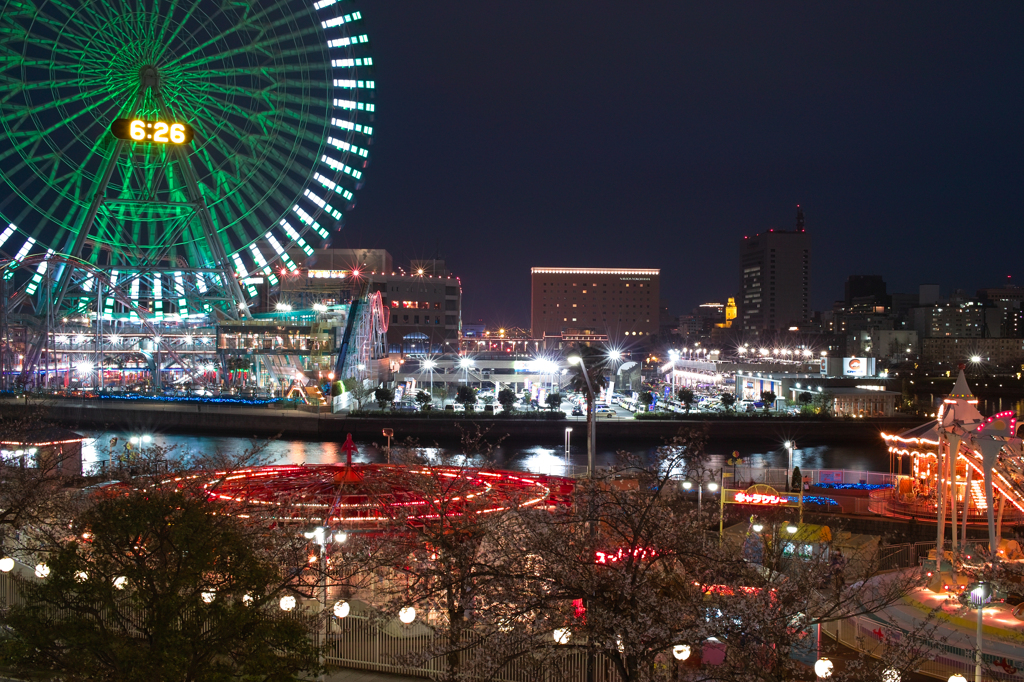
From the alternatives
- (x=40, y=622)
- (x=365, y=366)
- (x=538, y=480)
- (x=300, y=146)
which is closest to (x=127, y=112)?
(x=300, y=146)

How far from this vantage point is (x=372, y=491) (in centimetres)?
1225

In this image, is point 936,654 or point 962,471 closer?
point 936,654

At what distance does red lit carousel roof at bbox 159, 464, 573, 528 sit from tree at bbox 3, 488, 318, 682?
2.28 m

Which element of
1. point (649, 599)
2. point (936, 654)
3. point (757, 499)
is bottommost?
point (936, 654)

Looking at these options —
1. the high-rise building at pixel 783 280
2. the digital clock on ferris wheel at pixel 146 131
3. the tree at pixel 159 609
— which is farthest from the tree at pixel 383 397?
the high-rise building at pixel 783 280

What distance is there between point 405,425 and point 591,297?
98.6m

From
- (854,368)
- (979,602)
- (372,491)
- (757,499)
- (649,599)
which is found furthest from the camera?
(854,368)

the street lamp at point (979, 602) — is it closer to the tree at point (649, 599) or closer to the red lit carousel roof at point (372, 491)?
the tree at point (649, 599)

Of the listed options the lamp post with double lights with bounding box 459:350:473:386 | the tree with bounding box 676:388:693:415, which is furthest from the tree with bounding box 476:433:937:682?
the lamp post with double lights with bounding box 459:350:473:386

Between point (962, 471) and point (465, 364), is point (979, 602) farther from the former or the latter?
point (465, 364)

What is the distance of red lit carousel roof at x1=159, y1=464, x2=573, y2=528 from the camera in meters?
10.5

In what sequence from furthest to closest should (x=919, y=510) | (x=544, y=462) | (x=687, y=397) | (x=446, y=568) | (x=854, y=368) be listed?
(x=854, y=368), (x=687, y=397), (x=544, y=462), (x=919, y=510), (x=446, y=568)

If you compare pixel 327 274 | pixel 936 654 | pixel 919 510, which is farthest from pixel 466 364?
pixel 936 654

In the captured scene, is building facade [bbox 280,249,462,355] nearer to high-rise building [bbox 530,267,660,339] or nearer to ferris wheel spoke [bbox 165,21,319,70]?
ferris wheel spoke [bbox 165,21,319,70]
